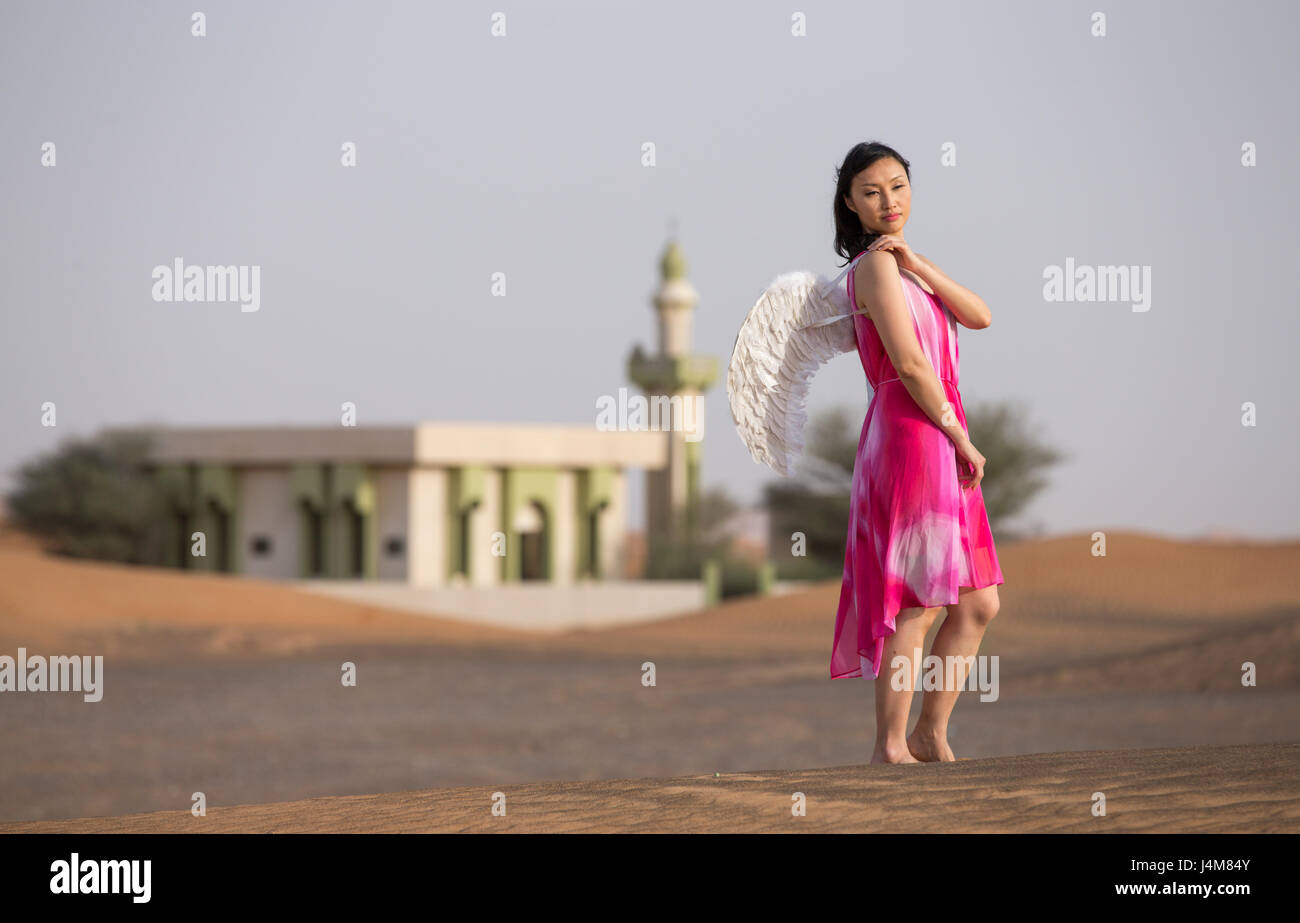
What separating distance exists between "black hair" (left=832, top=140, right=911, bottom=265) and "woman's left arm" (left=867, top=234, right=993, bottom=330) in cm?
19

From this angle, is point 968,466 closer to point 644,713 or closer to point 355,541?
point 644,713

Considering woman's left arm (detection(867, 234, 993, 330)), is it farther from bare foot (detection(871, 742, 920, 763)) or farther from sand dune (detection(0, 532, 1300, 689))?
sand dune (detection(0, 532, 1300, 689))

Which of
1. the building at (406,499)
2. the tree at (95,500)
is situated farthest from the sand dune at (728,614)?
the tree at (95,500)

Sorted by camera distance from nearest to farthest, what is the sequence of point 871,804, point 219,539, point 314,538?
point 871,804, point 314,538, point 219,539

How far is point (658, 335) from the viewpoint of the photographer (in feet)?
155

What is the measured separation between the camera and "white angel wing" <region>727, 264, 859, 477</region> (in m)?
5.86

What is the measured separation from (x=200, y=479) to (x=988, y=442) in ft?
78.8

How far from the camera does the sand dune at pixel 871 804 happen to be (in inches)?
185

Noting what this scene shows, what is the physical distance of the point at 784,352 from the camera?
5902mm

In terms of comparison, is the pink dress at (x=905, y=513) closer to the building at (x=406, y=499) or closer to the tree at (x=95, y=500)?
the building at (x=406, y=499)

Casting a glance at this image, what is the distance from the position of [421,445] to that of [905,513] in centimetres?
3017

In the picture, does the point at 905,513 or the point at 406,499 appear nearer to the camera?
the point at 905,513

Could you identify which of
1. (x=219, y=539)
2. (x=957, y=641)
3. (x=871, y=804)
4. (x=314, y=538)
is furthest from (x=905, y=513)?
(x=219, y=539)

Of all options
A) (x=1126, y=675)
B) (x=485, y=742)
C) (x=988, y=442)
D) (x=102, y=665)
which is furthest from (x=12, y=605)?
(x=988, y=442)
